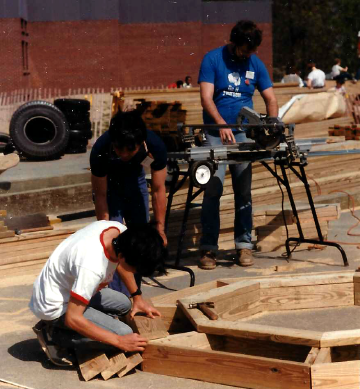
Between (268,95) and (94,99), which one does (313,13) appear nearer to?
(94,99)

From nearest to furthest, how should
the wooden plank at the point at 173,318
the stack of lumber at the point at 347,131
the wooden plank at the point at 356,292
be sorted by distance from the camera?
the wooden plank at the point at 173,318, the wooden plank at the point at 356,292, the stack of lumber at the point at 347,131

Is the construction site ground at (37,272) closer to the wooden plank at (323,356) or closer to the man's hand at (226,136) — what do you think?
the wooden plank at (323,356)

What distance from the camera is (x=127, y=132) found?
546 centimetres

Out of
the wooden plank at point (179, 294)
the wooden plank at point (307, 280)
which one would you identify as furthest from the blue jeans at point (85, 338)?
the wooden plank at point (307, 280)

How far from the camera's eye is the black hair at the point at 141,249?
4.52 metres

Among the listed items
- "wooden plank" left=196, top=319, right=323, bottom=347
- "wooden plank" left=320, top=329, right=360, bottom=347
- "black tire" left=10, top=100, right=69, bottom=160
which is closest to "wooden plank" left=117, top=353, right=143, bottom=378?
"wooden plank" left=196, top=319, right=323, bottom=347

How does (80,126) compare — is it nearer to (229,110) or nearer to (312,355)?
(229,110)

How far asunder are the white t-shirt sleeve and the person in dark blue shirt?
125 cm

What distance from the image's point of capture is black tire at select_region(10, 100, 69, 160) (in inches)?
539

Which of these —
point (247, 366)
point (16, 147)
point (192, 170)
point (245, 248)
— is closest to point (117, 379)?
point (247, 366)

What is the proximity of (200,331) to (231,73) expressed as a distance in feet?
11.0

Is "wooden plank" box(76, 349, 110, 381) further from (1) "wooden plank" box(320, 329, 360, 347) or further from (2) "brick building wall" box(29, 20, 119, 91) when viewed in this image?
(2) "brick building wall" box(29, 20, 119, 91)

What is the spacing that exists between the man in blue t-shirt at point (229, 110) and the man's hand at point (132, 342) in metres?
2.85

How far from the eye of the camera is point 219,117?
25.0ft
